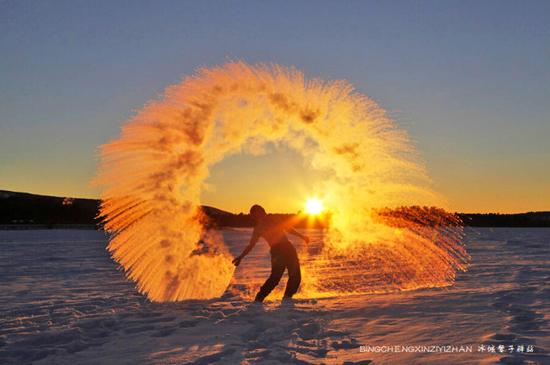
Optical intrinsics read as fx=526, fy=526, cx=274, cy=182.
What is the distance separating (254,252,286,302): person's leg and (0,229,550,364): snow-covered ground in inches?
11.5

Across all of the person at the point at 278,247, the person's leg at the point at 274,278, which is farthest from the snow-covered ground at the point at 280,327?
the person at the point at 278,247

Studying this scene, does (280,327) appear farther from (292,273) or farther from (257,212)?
(257,212)

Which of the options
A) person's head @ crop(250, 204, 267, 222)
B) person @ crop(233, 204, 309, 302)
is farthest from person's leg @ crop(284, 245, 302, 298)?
person's head @ crop(250, 204, 267, 222)

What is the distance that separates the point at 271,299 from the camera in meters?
11.1

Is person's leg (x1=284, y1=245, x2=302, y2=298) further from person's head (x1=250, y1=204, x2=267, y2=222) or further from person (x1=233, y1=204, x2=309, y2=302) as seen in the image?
person's head (x1=250, y1=204, x2=267, y2=222)

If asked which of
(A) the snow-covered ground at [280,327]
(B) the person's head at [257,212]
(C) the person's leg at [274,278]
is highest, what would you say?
(B) the person's head at [257,212]

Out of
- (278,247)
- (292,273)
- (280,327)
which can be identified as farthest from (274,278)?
(280,327)

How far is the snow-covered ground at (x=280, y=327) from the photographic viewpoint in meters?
6.06

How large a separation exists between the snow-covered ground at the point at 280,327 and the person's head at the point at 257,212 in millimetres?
1738

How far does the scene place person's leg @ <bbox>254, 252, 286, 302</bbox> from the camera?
10.6 metres

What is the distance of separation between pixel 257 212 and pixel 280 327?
3640 millimetres

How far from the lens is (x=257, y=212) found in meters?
11.0

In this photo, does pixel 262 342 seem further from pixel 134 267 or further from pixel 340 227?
pixel 340 227

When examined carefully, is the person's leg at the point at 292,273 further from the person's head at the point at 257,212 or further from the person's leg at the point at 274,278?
the person's head at the point at 257,212
